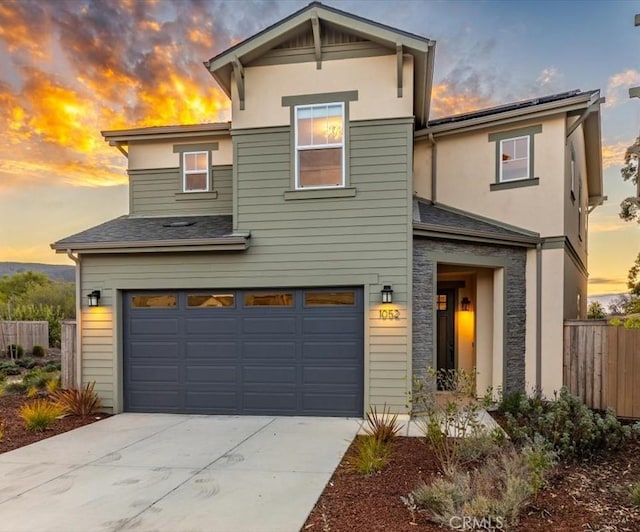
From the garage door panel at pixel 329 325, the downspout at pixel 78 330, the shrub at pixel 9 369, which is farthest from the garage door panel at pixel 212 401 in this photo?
the shrub at pixel 9 369

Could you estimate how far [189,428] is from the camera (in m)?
7.26

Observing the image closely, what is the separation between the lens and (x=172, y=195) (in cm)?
1034

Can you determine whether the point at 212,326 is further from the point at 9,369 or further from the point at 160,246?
the point at 9,369

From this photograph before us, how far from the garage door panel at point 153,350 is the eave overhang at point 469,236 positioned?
17.0 feet

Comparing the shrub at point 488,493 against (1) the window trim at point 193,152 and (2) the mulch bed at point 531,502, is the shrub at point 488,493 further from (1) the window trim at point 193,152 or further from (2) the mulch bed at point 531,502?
(1) the window trim at point 193,152

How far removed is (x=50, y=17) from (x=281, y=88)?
6450 millimetres

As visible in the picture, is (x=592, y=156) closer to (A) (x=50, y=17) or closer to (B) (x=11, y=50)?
(A) (x=50, y=17)

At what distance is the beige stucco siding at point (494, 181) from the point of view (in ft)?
29.0

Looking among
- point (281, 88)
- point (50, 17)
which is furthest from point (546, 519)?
point (50, 17)

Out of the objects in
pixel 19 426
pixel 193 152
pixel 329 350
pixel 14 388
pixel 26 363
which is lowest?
pixel 26 363

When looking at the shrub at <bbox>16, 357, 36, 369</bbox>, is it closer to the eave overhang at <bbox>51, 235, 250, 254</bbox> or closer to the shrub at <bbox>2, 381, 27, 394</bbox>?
the shrub at <bbox>2, 381, 27, 394</bbox>

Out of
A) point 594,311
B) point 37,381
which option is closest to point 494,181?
point 37,381

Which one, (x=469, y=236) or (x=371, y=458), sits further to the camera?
(x=469, y=236)

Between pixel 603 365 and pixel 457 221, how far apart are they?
153 inches
